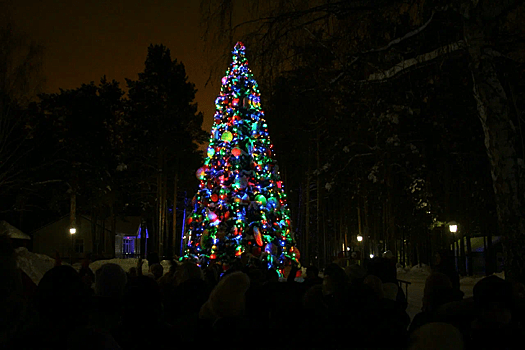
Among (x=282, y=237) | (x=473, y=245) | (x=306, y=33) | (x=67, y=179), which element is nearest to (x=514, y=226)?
(x=306, y=33)

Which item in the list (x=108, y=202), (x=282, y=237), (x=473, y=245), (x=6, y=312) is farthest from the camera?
(x=473, y=245)

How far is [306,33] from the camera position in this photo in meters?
9.45

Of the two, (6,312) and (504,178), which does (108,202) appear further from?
(6,312)

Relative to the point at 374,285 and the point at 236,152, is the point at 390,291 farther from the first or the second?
the point at 236,152

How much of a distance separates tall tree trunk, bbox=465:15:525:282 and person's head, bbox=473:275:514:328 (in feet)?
18.6

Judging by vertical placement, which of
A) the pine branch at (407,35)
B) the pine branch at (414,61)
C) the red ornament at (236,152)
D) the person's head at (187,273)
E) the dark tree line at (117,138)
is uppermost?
the dark tree line at (117,138)

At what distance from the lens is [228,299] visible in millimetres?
4098

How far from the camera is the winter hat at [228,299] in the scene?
4.08 m

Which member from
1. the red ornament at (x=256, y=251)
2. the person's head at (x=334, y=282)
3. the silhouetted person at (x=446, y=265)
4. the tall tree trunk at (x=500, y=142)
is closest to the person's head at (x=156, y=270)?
the person's head at (x=334, y=282)

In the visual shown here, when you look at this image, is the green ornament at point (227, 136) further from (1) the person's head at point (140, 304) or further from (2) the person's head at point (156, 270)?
(1) the person's head at point (140, 304)

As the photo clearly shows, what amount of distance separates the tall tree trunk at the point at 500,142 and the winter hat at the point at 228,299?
20.6 feet

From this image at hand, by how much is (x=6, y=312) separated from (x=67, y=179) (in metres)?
37.8

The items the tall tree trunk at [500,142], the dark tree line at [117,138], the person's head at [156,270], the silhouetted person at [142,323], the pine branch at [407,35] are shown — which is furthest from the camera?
the dark tree line at [117,138]

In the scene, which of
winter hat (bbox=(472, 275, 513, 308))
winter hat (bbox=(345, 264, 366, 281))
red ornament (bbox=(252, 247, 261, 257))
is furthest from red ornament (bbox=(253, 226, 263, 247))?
winter hat (bbox=(472, 275, 513, 308))
